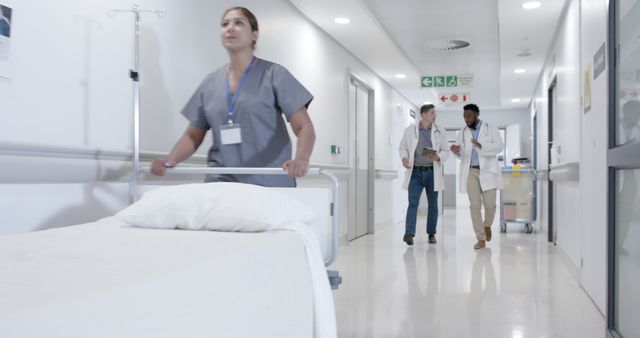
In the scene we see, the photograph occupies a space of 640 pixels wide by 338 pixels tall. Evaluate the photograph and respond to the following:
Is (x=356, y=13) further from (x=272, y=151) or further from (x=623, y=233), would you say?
(x=623, y=233)

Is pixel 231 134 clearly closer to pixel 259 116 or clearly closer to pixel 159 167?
pixel 259 116

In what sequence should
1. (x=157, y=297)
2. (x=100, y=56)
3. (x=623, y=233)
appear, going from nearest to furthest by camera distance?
(x=157, y=297)
(x=623, y=233)
(x=100, y=56)

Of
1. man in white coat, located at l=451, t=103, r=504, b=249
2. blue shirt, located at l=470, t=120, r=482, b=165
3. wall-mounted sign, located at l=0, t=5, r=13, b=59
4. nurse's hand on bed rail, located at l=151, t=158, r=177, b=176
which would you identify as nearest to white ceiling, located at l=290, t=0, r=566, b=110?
man in white coat, located at l=451, t=103, r=504, b=249

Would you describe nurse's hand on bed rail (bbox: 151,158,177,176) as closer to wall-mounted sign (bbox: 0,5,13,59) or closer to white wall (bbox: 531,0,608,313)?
wall-mounted sign (bbox: 0,5,13,59)

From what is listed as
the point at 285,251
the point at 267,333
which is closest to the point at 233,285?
the point at 267,333

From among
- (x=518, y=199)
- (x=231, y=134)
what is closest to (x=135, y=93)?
(x=231, y=134)

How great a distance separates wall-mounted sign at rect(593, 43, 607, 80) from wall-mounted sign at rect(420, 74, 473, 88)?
20.3 feet

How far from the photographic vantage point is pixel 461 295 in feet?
13.1

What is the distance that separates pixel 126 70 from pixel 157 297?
234 cm

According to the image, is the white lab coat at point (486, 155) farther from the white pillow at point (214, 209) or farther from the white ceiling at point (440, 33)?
the white pillow at point (214, 209)

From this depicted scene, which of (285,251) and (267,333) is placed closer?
(267,333)

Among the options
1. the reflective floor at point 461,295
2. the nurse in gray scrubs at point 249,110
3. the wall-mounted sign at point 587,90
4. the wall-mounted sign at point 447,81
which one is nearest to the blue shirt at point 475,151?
the reflective floor at point 461,295

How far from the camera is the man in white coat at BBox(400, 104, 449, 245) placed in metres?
7.04

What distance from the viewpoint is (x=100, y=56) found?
2.99 m
